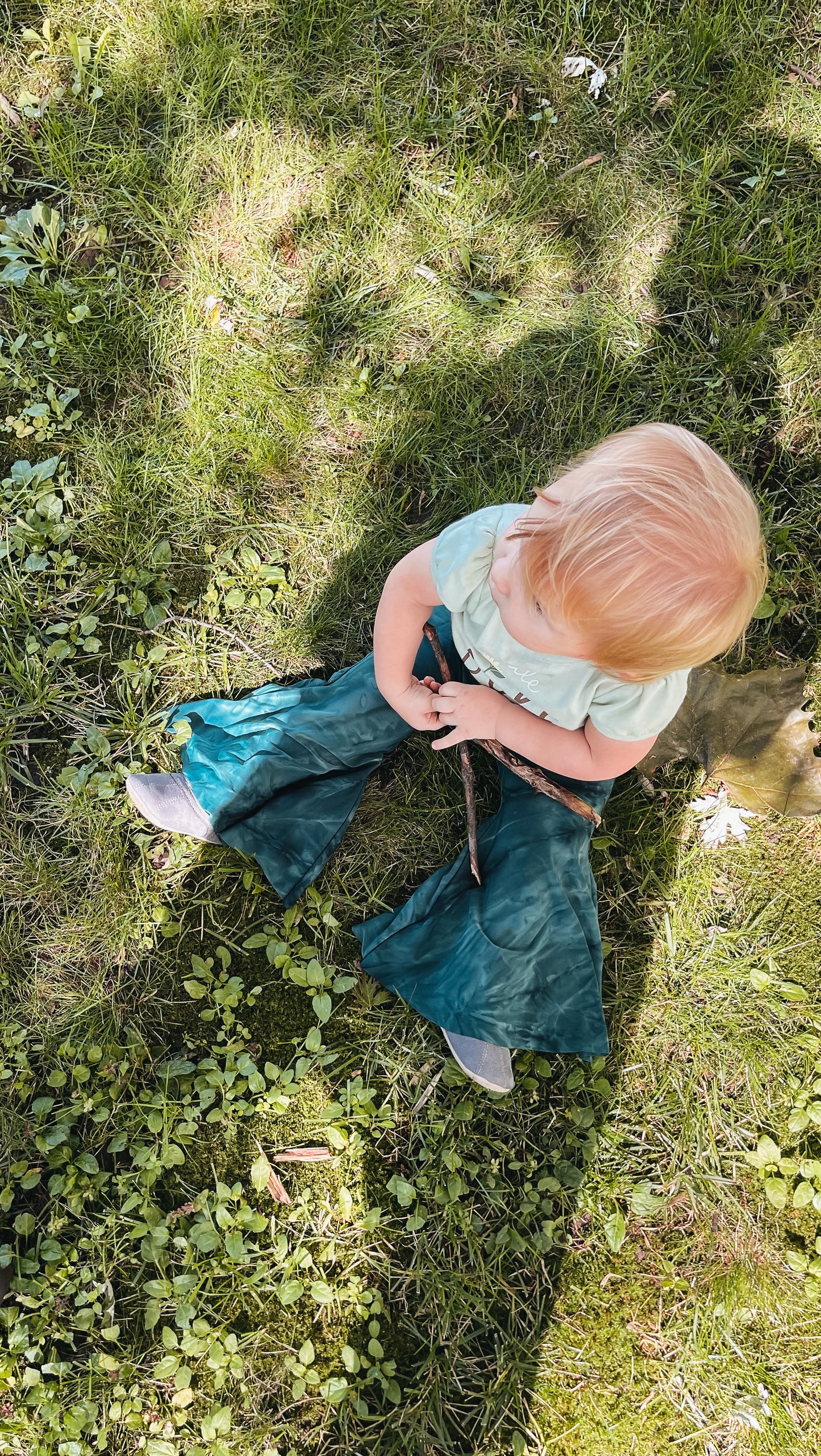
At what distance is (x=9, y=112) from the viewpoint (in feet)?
9.62

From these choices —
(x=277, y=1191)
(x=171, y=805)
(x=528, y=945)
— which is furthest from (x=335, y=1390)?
(x=171, y=805)

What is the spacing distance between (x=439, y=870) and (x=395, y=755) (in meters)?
0.37

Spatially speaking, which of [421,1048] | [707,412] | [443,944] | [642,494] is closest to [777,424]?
[707,412]

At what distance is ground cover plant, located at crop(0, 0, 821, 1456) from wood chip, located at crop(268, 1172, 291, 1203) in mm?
24

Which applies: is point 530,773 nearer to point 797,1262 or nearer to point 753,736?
point 753,736

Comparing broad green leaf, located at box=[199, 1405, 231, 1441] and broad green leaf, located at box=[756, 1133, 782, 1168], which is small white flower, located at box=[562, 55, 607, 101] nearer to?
broad green leaf, located at box=[756, 1133, 782, 1168]

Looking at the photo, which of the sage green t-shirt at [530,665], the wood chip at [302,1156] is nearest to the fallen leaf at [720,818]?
the sage green t-shirt at [530,665]

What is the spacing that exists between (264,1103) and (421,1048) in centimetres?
46

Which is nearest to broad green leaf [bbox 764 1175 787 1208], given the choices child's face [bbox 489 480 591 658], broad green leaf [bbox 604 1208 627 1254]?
broad green leaf [bbox 604 1208 627 1254]

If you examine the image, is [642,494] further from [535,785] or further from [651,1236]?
[651,1236]

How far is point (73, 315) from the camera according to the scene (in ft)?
9.18

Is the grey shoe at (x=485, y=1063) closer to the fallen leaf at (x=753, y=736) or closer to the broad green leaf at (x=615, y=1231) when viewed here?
the broad green leaf at (x=615, y=1231)

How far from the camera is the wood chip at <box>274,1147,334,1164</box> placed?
238 cm

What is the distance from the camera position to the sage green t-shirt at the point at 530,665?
6.11 feet
